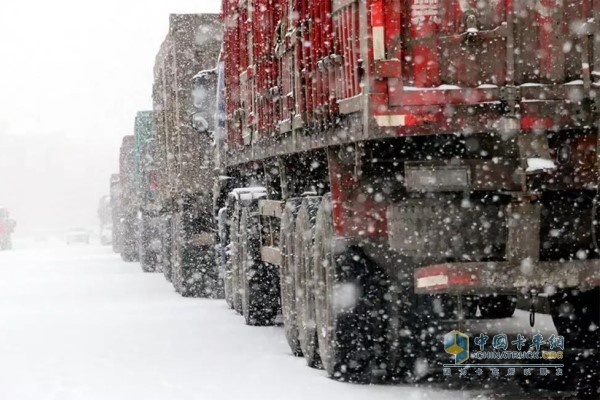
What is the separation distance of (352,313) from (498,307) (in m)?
3.81

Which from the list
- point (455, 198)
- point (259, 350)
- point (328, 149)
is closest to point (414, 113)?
point (455, 198)

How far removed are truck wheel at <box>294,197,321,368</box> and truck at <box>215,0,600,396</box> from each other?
96 millimetres

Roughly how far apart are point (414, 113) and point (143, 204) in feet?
85.4

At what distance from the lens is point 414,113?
8383 millimetres

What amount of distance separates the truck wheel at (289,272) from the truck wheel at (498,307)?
1.68m

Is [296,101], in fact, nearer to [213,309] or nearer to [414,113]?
[414,113]

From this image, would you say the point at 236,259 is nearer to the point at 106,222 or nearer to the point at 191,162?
the point at 191,162

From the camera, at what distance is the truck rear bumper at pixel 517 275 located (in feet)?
27.7

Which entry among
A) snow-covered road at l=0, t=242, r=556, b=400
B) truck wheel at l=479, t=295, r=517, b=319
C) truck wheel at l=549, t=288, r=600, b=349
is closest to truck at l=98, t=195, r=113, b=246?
snow-covered road at l=0, t=242, r=556, b=400

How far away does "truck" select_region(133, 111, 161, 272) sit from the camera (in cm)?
3159

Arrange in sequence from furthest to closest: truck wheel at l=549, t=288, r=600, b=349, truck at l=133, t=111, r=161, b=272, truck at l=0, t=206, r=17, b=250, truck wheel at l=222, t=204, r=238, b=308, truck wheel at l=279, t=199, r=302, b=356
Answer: truck at l=0, t=206, r=17, b=250
truck at l=133, t=111, r=161, b=272
truck wheel at l=222, t=204, r=238, b=308
truck wheel at l=279, t=199, r=302, b=356
truck wheel at l=549, t=288, r=600, b=349

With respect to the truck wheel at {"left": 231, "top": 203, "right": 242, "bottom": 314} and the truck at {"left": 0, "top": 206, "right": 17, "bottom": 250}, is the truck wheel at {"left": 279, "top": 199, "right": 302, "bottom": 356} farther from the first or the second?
the truck at {"left": 0, "top": 206, "right": 17, "bottom": 250}

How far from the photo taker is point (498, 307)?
13336 mm

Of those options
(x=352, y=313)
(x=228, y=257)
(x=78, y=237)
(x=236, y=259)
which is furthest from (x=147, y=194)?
(x=78, y=237)
